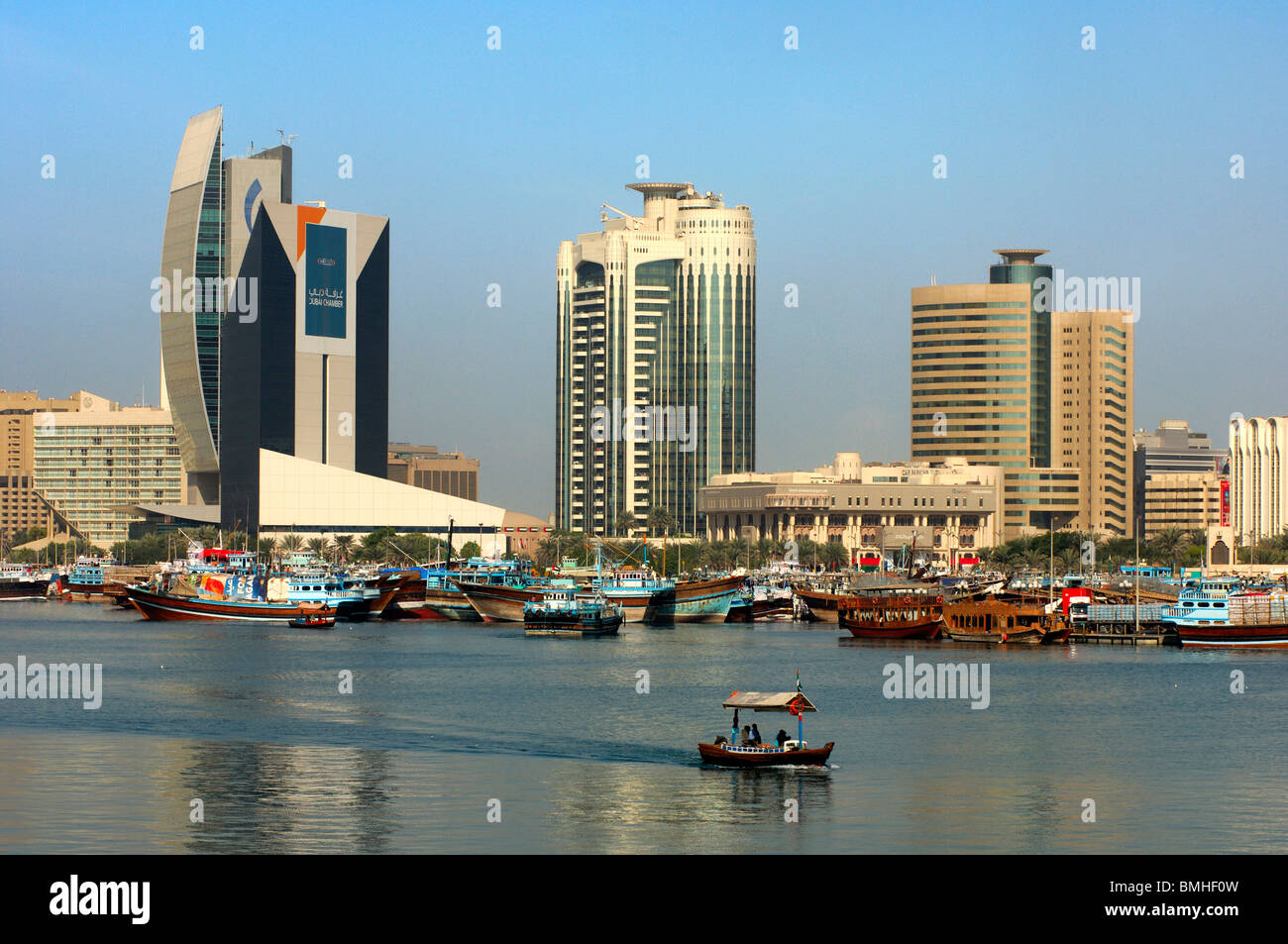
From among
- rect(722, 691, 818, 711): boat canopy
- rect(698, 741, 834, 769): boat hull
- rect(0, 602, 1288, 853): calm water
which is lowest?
rect(0, 602, 1288, 853): calm water

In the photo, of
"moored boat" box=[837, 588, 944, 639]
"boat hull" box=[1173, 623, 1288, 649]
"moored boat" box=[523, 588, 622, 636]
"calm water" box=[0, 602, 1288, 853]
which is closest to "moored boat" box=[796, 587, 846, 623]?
"moored boat" box=[837, 588, 944, 639]

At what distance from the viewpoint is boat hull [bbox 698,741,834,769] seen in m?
54.7

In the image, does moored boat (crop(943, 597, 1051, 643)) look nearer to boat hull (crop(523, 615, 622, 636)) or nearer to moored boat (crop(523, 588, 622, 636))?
boat hull (crop(523, 615, 622, 636))

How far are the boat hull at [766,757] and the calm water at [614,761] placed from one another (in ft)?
1.32

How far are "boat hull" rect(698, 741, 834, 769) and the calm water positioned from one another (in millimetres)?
401

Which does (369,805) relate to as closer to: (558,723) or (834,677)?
(558,723)

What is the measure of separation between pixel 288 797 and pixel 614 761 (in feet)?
39.6

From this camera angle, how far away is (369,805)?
48.7 metres

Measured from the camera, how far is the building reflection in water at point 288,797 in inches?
1716

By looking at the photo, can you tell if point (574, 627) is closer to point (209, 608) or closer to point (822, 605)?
point (209, 608)

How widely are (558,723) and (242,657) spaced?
127 feet

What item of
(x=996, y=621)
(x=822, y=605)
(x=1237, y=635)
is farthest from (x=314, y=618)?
(x=1237, y=635)

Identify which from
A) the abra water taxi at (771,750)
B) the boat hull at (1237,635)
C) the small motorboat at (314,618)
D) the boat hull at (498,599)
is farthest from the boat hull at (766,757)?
the boat hull at (498,599)
